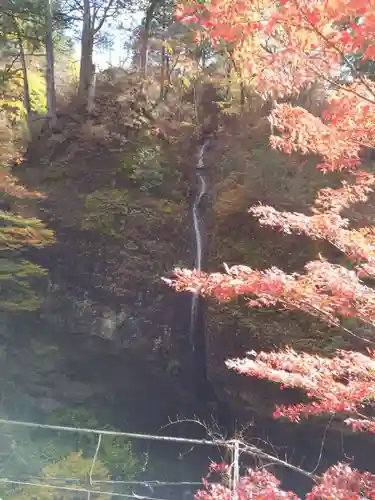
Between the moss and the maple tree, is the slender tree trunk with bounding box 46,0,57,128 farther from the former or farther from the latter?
the maple tree

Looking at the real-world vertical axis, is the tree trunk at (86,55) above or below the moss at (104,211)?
above

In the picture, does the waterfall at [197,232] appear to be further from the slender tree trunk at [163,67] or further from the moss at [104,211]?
the slender tree trunk at [163,67]

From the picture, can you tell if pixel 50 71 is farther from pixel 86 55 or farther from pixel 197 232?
pixel 197 232

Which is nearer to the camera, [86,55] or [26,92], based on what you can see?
[26,92]

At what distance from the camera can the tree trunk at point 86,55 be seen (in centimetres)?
1141

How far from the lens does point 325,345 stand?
6.76 meters

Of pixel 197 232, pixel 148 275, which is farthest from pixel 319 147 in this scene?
pixel 197 232

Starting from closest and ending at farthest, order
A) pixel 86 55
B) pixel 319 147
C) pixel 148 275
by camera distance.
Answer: pixel 319 147 < pixel 148 275 < pixel 86 55

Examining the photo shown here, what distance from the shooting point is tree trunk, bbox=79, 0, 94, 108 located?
11414 millimetres

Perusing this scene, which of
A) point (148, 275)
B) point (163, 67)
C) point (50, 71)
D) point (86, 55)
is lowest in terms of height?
point (148, 275)

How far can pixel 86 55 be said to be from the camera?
11.7 meters

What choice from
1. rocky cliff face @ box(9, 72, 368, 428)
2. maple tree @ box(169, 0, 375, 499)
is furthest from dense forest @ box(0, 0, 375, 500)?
maple tree @ box(169, 0, 375, 499)

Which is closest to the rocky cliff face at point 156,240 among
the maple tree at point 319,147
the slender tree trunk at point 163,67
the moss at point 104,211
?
the moss at point 104,211

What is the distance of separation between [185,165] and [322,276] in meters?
8.65
